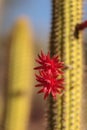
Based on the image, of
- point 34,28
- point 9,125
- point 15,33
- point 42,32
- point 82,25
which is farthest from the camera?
point 34,28

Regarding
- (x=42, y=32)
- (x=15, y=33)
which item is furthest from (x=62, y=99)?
(x=42, y=32)

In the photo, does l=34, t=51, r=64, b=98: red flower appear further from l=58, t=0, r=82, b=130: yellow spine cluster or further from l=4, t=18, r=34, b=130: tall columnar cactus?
l=4, t=18, r=34, b=130: tall columnar cactus

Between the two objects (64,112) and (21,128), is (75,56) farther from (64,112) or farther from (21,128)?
(21,128)

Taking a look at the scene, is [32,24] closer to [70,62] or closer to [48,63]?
[70,62]

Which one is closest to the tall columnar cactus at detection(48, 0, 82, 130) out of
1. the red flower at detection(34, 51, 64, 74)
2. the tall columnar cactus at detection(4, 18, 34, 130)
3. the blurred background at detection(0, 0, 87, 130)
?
the red flower at detection(34, 51, 64, 74)

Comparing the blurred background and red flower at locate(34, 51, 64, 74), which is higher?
the blurred background

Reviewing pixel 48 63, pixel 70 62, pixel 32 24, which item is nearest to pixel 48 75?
pixel 48 63
